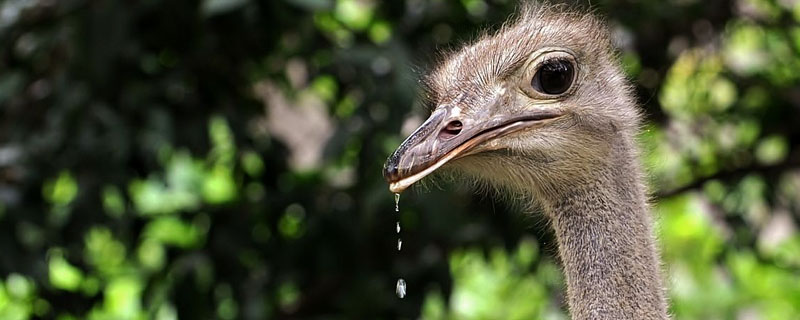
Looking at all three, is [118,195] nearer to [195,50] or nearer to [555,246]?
[195,50]

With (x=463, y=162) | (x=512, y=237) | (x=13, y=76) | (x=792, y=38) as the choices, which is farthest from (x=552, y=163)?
(x=792, y=38)

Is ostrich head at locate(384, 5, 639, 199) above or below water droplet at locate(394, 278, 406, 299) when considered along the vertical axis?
above

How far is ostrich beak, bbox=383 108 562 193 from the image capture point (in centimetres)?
229

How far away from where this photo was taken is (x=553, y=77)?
2553mm

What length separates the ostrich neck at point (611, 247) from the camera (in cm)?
240

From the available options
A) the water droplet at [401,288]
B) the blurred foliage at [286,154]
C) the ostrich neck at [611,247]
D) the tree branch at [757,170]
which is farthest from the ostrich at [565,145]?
the tree branch at [757,170]

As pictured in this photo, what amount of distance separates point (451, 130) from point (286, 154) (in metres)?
1.72

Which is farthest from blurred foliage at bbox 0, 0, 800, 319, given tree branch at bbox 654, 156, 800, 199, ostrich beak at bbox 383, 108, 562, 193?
ostrich beak at bbox 383, 108, 562, 193

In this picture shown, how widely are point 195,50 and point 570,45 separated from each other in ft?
4.77

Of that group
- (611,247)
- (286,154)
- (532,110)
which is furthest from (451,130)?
(286,154)

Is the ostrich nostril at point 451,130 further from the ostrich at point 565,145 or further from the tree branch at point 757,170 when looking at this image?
the tree branch at point 757,170

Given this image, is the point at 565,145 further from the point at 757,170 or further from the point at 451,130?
the point at 757,170

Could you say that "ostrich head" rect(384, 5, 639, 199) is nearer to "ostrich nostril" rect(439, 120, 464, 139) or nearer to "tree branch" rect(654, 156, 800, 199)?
"ostrich nostril" rect(439, 120, 464, 139)

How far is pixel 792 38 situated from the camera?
14.6ft
